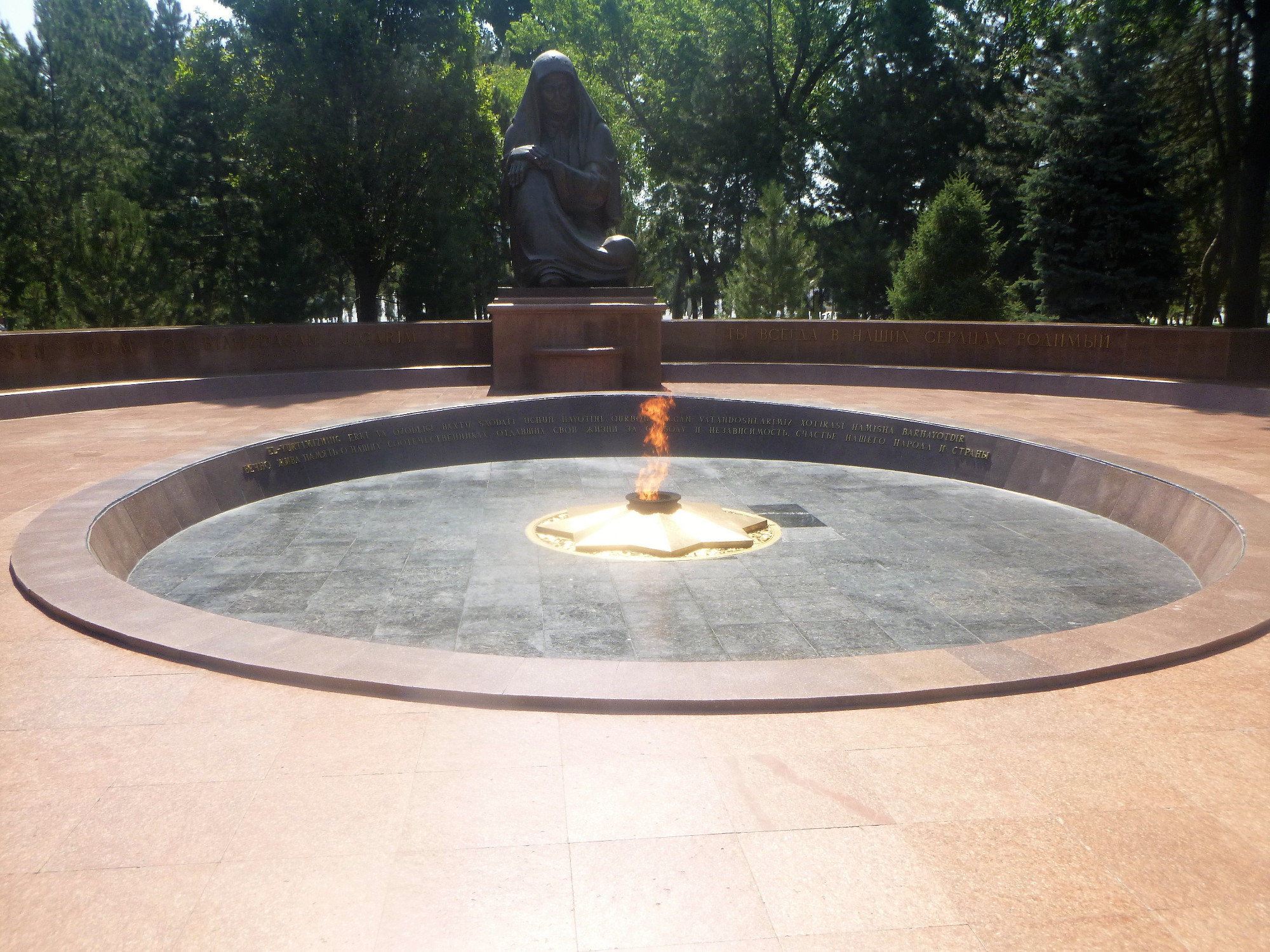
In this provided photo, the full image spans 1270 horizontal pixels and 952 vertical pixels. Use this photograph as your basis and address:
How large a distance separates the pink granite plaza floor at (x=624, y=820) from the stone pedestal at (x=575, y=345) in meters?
10.8

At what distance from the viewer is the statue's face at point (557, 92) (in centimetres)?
1688

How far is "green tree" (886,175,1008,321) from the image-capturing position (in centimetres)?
2678

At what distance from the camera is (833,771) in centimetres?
368

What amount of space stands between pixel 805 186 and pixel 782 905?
38.8 metres

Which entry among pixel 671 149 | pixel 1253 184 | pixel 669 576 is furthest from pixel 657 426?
pixel 671 149

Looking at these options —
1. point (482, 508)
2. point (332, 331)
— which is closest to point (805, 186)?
point (332, 331)

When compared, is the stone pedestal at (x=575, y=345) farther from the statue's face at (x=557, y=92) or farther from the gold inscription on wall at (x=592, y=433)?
the statue's face at (x=557, y=92)

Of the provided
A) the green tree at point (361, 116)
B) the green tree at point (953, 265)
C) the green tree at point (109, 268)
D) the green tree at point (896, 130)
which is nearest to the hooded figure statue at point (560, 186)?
the green tree at point (361, 116)

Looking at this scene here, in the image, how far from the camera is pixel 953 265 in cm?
2703

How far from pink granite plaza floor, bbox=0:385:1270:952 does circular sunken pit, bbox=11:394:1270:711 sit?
0.23 m

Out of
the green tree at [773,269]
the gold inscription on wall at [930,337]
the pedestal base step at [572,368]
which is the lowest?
the pedestal base step at [572,368]

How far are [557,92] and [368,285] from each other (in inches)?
532

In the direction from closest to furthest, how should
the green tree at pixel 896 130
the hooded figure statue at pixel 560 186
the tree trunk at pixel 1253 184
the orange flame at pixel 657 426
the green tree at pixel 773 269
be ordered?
the orange flame at pixel 657 426 < the hooded figure statue at pixel 560 186 < the tree trunk at pixel 1253 184 < the green tree at pixel 773 269 < the green tree at pixel 896 130

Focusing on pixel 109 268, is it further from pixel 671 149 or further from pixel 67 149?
pixel 671 149
